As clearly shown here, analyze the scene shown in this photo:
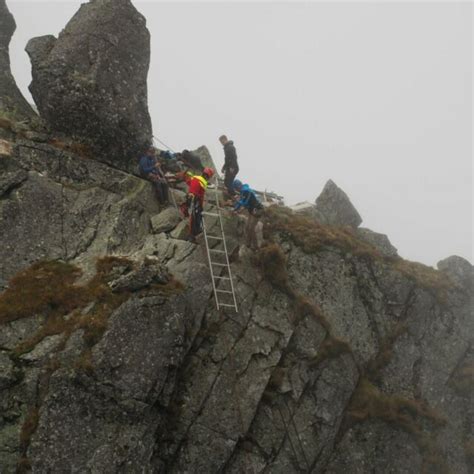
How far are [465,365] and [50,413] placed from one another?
22301 mm

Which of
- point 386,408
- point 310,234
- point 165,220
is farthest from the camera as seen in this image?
point 310,234

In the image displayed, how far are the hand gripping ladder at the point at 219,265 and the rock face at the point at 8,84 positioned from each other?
12.9 m

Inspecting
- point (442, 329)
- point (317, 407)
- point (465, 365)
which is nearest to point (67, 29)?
point (317, 407)

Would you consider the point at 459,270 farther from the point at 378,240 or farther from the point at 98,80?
the point at 98,80

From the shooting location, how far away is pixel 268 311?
72.2ft

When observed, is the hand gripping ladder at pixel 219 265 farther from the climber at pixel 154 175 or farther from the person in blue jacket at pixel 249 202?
the climber at pixel 154 175

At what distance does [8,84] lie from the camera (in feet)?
90.7

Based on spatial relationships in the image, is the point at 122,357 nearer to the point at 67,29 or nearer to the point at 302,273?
the point at 302,273

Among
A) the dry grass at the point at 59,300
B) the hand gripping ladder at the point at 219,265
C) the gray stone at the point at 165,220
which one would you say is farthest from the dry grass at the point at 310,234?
the dry grass at the point at 59,300

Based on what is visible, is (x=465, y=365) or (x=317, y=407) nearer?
(x=317, y=407)

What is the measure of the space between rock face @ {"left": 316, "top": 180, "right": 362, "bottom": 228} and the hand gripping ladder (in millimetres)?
12994

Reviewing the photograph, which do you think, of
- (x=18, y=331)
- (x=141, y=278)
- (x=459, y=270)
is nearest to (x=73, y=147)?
(x=141, y=278)

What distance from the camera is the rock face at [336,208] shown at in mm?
34688

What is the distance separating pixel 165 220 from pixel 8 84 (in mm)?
14011
